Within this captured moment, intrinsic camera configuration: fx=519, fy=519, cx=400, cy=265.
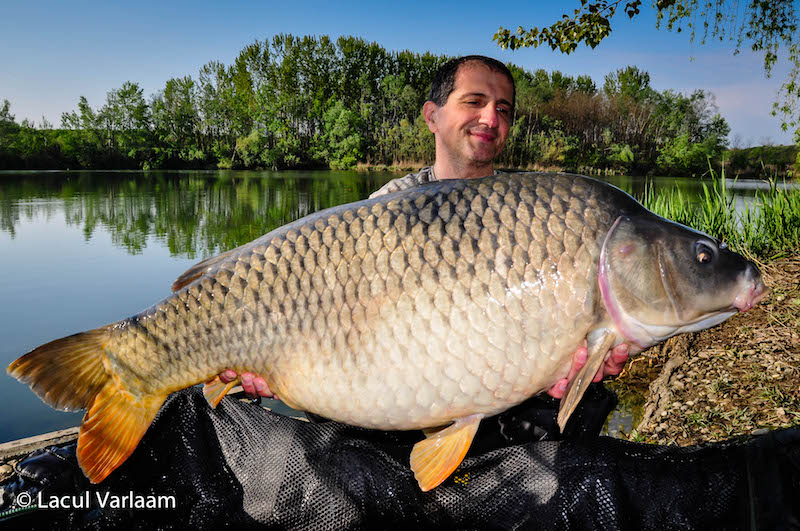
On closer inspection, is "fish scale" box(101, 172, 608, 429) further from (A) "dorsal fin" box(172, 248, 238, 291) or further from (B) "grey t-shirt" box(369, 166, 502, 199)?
(B) "grey t-shirt" box(369, 166, 502, 199)

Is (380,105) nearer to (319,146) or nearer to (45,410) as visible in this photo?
(319,146)

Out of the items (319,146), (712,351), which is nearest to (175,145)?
(319,146)

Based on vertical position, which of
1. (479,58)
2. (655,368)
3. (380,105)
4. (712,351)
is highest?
(380,105)

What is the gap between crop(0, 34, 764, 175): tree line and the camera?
3419 centimetres

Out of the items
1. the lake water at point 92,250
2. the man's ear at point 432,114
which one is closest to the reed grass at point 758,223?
the man's ear at point 432,114

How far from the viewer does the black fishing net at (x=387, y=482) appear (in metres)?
1.03

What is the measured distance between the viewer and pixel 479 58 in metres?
1.96

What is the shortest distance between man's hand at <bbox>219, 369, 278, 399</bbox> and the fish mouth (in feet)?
3.29

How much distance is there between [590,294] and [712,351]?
197 cm

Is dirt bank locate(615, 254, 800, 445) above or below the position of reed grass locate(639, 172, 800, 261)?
below

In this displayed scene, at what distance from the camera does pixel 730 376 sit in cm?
225

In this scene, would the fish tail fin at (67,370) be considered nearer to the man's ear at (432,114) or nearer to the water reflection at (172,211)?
the man's ear at (432,114)

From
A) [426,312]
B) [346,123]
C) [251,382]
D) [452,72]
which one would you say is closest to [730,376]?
[452,72]

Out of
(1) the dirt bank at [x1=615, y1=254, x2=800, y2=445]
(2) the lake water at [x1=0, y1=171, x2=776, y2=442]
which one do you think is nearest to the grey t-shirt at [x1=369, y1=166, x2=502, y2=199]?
(1) the dirt bank at [x1=615, y1=254, x2=800, y2=445]
